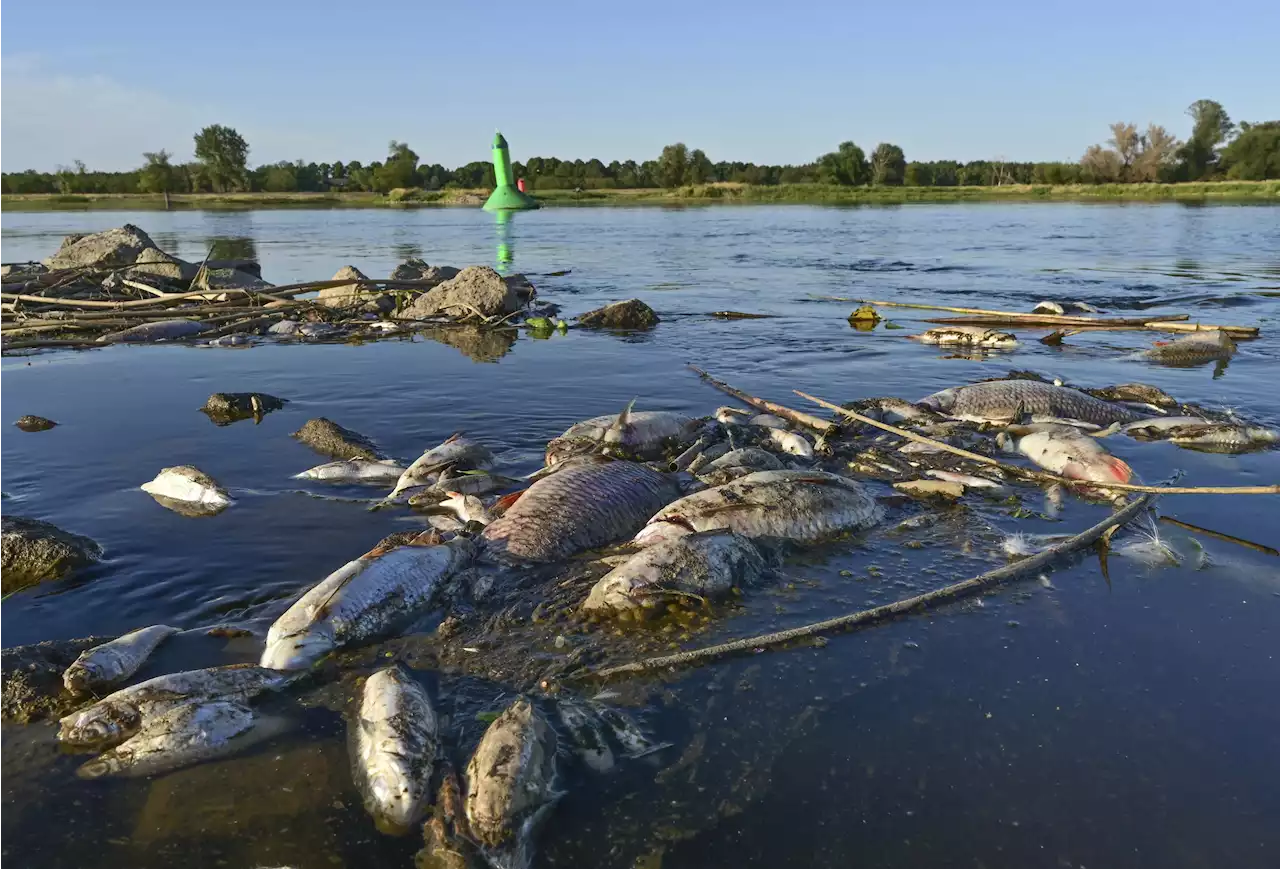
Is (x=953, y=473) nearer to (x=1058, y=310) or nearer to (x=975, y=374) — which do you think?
(x=975, y=374)

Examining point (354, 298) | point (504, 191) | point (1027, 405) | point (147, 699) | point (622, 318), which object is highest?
point (504, 191)

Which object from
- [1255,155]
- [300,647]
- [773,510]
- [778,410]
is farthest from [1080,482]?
[1255,155]

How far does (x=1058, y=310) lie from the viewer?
51.1 feet

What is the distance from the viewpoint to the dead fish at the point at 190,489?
621 cm

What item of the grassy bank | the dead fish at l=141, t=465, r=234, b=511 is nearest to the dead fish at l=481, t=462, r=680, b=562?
the dead fish at l=141, t=465, r=234, b=511

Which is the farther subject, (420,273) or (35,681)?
(420,273)

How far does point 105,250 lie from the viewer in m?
20.8

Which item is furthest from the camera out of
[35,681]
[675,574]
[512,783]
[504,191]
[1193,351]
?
[504,191]

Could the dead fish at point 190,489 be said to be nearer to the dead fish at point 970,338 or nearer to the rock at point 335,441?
the rock at point 335,441

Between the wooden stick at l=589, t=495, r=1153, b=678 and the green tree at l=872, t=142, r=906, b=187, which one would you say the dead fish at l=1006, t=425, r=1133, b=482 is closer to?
the wooden stick at l=589, t=495, r=1153, b=678

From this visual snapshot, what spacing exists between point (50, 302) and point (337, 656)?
15.2m

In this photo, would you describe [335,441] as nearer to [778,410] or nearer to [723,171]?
[778,410]

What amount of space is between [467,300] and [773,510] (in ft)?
40.4

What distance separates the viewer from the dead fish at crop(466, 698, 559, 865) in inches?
115
